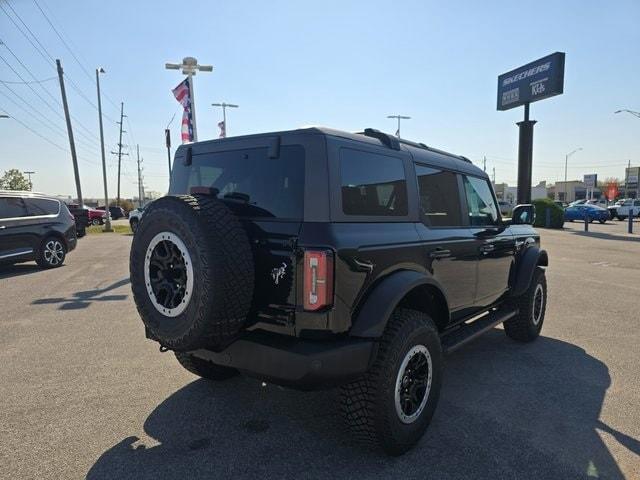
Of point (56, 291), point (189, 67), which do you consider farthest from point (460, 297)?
point (189, 67)

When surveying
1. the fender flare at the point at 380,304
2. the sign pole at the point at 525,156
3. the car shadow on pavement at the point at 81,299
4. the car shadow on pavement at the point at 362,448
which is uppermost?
the sign pole at the point at 525,156

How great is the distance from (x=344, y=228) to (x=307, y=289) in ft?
1.39

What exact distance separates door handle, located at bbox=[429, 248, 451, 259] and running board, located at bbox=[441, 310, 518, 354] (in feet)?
2.27

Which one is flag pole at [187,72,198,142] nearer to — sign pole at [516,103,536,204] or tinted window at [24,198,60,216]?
tinted window at [24,198,60,216]

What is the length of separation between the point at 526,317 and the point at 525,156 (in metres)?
19.9

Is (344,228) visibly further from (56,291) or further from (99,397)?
(56,291)

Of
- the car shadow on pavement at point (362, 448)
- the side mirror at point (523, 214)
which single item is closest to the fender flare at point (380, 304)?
the car shadow on pavement at point (362, 448)

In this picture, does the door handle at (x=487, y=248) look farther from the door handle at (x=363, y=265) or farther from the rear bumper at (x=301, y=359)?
the rear bumper at (x=301, y=359)

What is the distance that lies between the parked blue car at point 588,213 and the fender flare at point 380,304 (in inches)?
1182

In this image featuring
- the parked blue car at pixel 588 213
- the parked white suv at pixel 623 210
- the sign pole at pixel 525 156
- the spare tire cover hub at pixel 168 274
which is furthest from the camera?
the parked white suv at pixel 623 210

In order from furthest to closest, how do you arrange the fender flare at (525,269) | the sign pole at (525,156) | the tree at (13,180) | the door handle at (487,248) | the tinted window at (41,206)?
the tree at (13,180), the sign pole at (525,156), the tinted window at (41,206), the fender flare at (525,269), the door handle at (487,248)

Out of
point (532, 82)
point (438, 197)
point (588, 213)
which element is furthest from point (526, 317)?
point (588, 213)

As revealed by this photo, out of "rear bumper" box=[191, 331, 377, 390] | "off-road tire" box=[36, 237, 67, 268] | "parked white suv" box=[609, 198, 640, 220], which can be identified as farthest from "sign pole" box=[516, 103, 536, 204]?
"rear bumper" box=[191, 331, 377, 390]

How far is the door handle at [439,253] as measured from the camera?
10.4ft
